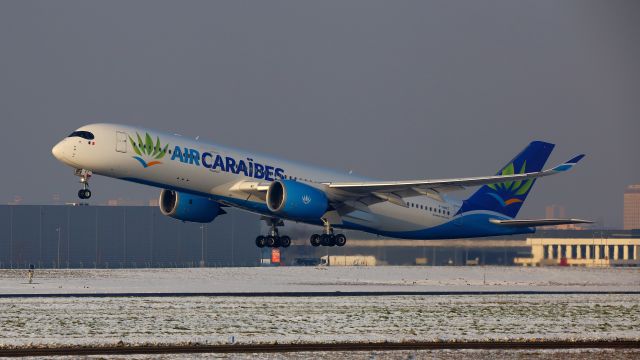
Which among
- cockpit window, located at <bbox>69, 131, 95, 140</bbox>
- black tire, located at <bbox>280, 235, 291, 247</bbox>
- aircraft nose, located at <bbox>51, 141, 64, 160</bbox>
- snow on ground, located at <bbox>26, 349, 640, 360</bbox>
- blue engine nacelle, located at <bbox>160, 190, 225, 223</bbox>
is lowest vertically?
snow on ground, located at <bbox>26, 349, 640, 360</bbox>

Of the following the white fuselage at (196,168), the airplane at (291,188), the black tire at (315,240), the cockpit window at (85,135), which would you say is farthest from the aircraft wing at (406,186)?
the cockpit window at (85,135)

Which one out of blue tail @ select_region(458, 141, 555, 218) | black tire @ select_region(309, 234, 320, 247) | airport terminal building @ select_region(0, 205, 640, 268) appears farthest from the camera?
airport terminal building @ select_region(0, 205, 640, 268)

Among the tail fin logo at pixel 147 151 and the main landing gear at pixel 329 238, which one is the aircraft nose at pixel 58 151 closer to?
the tail fin logo at pixel 147 151

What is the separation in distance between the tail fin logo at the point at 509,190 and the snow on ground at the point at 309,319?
20.1 meters

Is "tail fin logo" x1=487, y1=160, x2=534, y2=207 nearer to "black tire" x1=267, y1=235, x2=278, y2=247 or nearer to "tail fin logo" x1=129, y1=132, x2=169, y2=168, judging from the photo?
"black tire" x1=267, y1=235, x2=278, y2=247

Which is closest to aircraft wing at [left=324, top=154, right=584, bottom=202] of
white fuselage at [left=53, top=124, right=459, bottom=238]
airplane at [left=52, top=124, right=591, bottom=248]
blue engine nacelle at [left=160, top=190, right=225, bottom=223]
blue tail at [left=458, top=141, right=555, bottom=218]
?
airplane at [left=52, top=124, right=591, bottom=248]

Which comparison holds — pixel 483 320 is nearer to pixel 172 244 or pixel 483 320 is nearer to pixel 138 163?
pixel 138 163

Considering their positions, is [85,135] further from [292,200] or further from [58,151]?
[292,200]

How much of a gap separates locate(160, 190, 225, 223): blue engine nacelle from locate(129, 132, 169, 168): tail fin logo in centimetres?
943


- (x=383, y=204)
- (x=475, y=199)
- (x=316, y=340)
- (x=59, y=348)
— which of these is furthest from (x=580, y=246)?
(x=59, y=348)

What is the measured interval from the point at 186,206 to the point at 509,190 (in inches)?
970

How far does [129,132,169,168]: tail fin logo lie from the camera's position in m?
53.6

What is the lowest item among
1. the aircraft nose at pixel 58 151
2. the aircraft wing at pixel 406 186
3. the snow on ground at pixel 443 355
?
the snow on ground at pixel 443 355

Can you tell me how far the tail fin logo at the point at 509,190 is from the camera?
72875 millimetres
